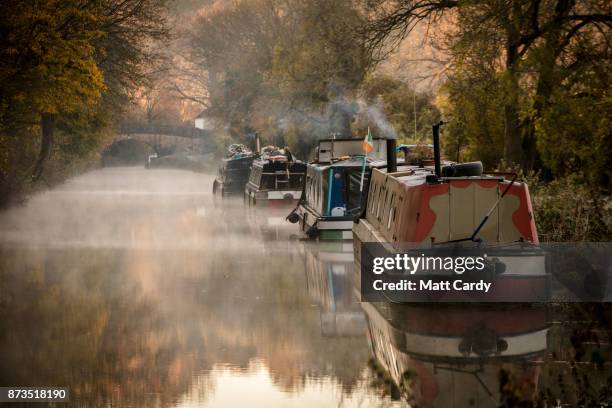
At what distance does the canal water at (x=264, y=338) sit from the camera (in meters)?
11.4

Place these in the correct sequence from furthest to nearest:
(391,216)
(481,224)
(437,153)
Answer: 1. (391,216)
2. (437,153)
3. (481,224)

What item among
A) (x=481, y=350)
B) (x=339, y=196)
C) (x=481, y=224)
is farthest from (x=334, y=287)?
(x=339, y=196)

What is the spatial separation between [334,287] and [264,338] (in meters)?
5.12

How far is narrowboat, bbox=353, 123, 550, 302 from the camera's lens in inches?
610

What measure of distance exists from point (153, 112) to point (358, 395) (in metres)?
117

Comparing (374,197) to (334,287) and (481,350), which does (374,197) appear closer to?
(334,287)

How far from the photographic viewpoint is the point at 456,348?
13.5 meters

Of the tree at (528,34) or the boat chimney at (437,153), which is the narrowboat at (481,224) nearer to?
the boat chimney at (437,153)

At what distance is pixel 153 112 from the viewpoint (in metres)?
127

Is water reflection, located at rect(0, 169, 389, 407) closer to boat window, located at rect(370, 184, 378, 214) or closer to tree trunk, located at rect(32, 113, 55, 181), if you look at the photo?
boat window, located at rect(370, 184, 378, 214)

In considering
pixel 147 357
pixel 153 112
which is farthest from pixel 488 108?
pixel 153 112

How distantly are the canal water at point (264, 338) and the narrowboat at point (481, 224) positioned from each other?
15.0 inches

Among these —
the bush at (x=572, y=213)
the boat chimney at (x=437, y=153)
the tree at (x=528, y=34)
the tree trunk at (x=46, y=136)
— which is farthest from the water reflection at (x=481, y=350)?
the tree trunk at (x=46, y=136)

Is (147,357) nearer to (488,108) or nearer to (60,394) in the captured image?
(60,394)
